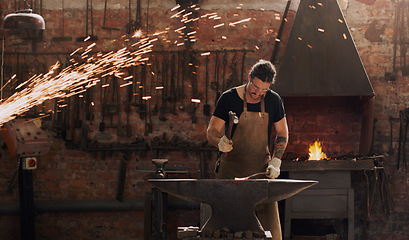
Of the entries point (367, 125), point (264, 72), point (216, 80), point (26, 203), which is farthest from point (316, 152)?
point (26, 203)

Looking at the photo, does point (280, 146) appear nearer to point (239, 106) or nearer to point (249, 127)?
point (249, 127)

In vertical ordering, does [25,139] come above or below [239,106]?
below

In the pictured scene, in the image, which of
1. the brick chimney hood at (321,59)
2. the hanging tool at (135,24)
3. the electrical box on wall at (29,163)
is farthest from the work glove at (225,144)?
the electrical box on wall at (29,163)

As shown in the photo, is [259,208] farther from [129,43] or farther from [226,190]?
[129,43]

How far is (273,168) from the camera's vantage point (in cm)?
335

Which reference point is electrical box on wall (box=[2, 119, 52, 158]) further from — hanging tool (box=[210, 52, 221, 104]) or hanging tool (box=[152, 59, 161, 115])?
hanging tool (box=[210, 52, 221, 104])

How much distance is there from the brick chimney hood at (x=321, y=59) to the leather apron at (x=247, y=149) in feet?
4.07

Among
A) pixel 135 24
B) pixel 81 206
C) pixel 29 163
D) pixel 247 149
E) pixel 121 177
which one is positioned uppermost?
pixel 135 24

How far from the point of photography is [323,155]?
498 cm

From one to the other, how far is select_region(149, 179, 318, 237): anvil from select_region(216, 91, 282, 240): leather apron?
0.85m

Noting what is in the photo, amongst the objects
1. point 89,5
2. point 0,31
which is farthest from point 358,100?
point 0,31

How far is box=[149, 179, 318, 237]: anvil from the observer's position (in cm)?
272

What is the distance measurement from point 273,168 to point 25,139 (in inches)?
110

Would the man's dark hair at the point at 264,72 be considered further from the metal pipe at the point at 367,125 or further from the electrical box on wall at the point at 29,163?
the electrical box on wall at the point at 29,163
